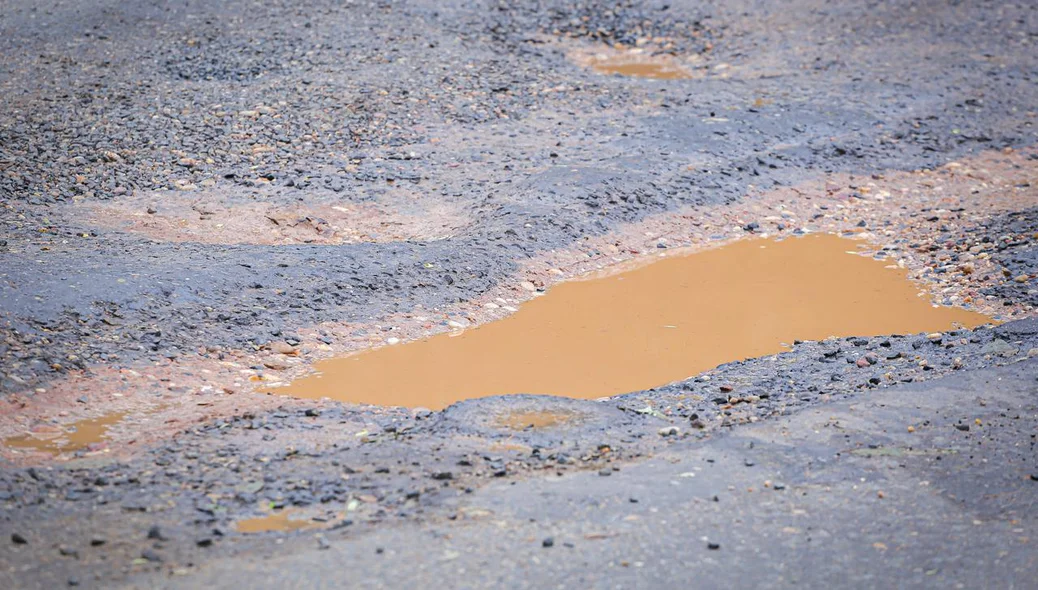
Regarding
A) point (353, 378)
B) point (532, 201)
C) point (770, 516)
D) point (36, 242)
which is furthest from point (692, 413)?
point (36, 242)

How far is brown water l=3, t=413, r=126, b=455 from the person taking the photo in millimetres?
4914

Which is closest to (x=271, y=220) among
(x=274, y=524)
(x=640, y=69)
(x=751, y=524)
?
(x=274, y=524)

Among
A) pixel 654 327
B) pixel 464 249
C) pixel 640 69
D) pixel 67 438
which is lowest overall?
pixel 654 327

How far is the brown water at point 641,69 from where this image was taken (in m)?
11.6

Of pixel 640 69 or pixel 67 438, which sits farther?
pixel 640 69

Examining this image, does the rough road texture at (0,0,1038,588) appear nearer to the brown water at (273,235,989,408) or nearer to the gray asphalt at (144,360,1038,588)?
the gray asphalt at (144,360,1038,588)

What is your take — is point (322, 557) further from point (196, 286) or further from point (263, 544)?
point (196, 286)

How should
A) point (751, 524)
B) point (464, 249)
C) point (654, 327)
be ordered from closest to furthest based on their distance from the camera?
1. point (751, 524)
2. point (654, 327)
3. point (464, 249)

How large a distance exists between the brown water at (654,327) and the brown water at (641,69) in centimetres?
392

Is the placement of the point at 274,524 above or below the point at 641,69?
below

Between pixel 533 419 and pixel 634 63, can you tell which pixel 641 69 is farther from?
pixel 533 419

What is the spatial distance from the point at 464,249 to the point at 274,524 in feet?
11.7

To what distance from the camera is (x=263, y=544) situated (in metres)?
3.93

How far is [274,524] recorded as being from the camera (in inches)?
163
